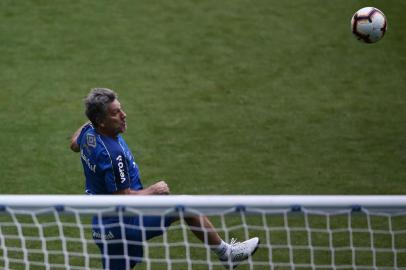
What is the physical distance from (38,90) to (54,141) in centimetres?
129

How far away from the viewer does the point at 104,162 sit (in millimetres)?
6781

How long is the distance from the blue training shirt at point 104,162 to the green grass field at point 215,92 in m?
2.20

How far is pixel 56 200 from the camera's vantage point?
558 cm

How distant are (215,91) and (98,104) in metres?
4.41

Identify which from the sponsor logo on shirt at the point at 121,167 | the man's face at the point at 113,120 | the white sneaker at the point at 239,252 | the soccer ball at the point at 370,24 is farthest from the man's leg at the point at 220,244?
the soccer ball at the point at 370,24

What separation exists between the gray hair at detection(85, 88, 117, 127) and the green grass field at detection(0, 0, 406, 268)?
2360 mm

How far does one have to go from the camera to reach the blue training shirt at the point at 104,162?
6.78 m

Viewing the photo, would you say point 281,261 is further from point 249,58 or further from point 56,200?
point 249,58

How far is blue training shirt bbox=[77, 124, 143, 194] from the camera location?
6.78 meters

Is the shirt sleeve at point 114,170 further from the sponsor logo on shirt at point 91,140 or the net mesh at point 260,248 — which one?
the net mesh at point 260,248

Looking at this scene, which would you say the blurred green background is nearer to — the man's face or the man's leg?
the man's leg

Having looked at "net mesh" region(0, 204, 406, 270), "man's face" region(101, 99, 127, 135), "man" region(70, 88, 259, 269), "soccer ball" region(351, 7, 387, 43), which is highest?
"soccer ball" region(351, 7, 387, 43)

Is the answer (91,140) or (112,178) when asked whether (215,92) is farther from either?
(112,178)

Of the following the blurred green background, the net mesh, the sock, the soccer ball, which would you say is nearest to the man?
the sock
